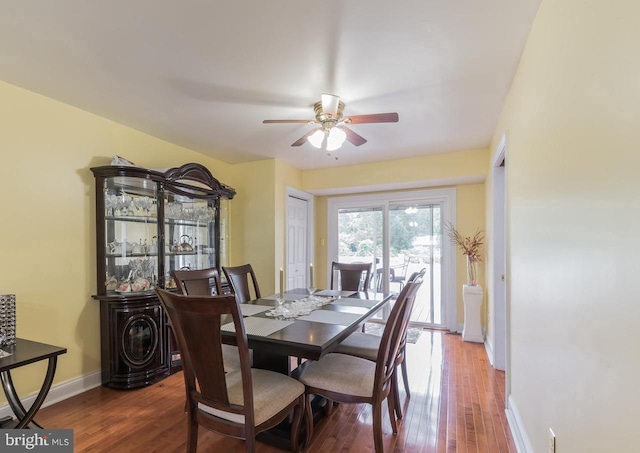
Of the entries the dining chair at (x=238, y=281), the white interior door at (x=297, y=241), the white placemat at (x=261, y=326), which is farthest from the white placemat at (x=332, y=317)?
the white interior door at (x=297, y=241)

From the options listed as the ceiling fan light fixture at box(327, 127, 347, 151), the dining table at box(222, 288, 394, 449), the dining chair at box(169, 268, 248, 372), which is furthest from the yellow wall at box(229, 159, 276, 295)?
the ceiling fan light fixture at box(327, 127, 347, 151)

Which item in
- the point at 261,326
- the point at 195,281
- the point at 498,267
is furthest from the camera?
the point at 498,267

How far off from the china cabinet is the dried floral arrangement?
350 centimetres

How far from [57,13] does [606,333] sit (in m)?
2.65

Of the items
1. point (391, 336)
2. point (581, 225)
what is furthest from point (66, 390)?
point (581, 225)

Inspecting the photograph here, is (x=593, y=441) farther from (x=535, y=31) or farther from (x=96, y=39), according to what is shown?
(x=96, y=39)

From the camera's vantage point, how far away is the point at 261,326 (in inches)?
74.5

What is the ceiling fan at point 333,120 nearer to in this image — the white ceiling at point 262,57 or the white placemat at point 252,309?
the white ceiling at point 262,57

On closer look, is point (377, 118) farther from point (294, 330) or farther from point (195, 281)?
point (195, 281)

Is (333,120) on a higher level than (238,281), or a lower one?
higher

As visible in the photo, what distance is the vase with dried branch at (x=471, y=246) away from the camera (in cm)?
406

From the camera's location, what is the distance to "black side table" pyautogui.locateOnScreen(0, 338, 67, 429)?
1793 millimetres

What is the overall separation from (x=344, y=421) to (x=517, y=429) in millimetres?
1102

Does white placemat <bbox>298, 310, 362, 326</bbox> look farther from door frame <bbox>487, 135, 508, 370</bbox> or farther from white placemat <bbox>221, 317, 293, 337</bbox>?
door frame <bbox>487, 135, 508, 370</bbox>
